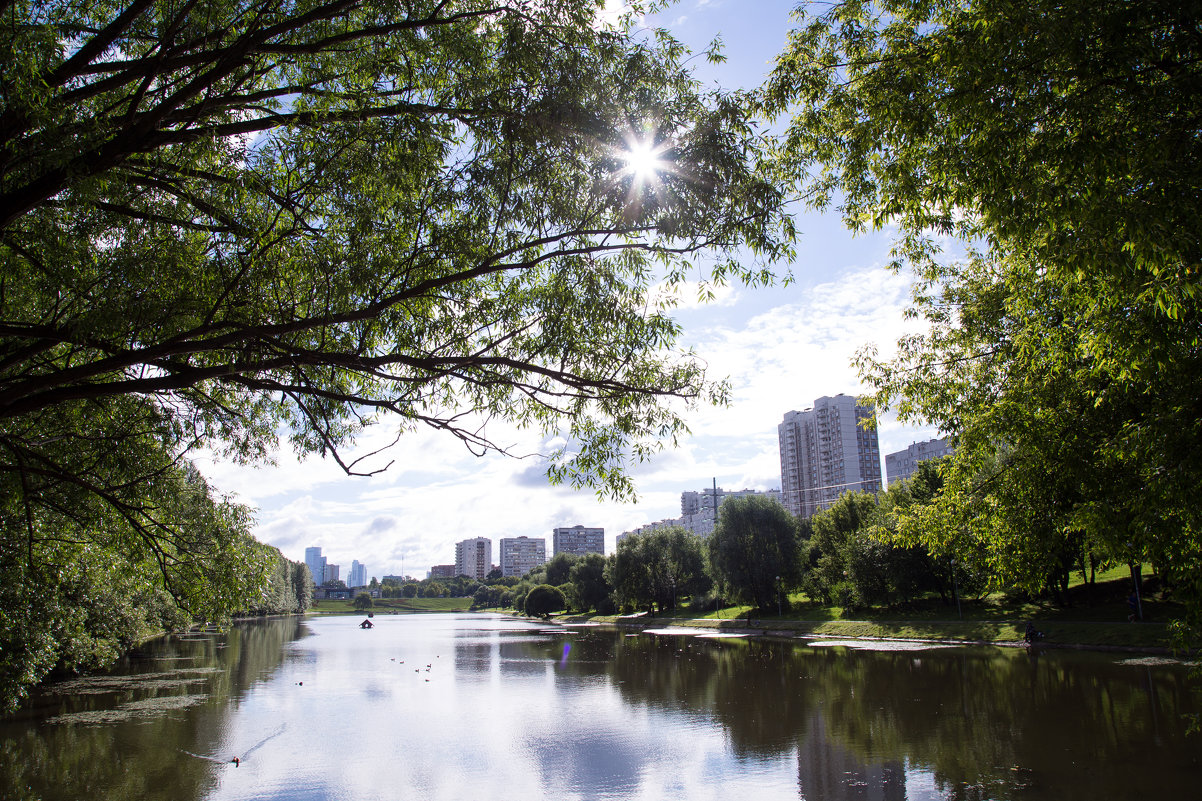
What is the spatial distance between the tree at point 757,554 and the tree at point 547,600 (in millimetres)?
38804

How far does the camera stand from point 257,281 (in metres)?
6.88

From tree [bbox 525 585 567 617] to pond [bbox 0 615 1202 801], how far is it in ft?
186

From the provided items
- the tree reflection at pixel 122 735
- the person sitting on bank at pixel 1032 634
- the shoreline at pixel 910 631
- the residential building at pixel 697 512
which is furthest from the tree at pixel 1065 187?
the residential building at pixel 697 512

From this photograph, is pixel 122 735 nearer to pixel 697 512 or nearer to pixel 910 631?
pixel 910 631

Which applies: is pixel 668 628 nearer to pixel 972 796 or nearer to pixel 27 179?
pixel 972 796

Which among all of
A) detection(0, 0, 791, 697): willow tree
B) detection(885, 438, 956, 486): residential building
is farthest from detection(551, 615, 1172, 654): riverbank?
detection(885, 438, 956, 486): residential building

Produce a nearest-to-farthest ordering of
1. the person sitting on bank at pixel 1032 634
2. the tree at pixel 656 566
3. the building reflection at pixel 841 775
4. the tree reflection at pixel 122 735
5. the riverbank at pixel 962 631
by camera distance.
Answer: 1. the building reflection at pixel 841 775
2. the tree reflection at pixel 122 735
3. the riverbank at pixel 962 631
4. the person sitting on bank at pixel 1032 634
5. the tree at pixel 656 566

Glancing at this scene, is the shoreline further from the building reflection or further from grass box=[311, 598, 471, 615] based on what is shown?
grass box=[311, 598, 471, 615]

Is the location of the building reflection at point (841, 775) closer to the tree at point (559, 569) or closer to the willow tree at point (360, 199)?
the willow tree at point (360, 199)

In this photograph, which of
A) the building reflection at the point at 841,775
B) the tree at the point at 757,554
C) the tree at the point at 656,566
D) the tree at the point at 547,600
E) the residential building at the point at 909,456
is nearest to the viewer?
the building reflection at the point at 841,775

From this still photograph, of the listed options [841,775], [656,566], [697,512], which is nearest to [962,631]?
[841,775]

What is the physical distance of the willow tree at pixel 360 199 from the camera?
596cm

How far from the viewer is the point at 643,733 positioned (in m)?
17.0

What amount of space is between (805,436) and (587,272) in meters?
119
